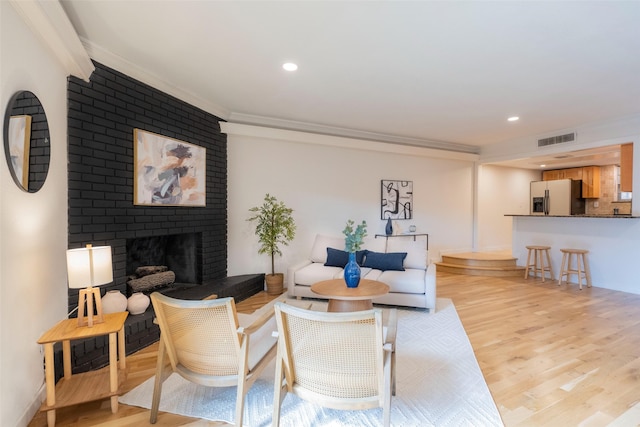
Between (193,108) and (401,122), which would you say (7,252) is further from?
(401,122)

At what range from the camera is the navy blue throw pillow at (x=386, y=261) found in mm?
4422

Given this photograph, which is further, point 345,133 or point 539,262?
point 539,262

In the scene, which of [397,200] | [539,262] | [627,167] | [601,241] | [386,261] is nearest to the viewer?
[386,261]

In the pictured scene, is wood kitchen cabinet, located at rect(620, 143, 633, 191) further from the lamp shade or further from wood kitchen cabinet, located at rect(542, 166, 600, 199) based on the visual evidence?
the lamp shade

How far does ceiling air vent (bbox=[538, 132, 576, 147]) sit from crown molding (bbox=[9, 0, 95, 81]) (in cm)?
687

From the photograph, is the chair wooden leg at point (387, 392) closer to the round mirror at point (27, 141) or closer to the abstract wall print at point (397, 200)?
the round mirror at point (27, 141)

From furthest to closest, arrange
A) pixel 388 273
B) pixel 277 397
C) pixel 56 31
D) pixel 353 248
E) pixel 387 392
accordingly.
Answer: pixel 388 273, pixel 353 248, pixel 56 31, pixel 277 397, pixel 387 392

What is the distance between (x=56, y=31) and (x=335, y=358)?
2.74 m

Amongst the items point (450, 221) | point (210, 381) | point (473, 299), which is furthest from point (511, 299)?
point (210, 381)

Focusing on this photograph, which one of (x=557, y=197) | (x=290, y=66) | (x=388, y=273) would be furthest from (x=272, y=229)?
(x=557, y=197)

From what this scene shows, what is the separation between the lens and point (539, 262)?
6.14m

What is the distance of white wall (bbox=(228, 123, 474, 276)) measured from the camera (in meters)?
5.05

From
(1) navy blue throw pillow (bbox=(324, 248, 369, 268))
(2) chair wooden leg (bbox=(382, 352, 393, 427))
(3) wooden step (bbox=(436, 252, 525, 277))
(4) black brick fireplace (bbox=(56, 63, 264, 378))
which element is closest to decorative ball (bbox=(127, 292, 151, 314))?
(4) black brick fireplace (bbox=(56, 63, 264, 378))

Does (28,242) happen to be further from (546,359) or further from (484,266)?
(484,266)
